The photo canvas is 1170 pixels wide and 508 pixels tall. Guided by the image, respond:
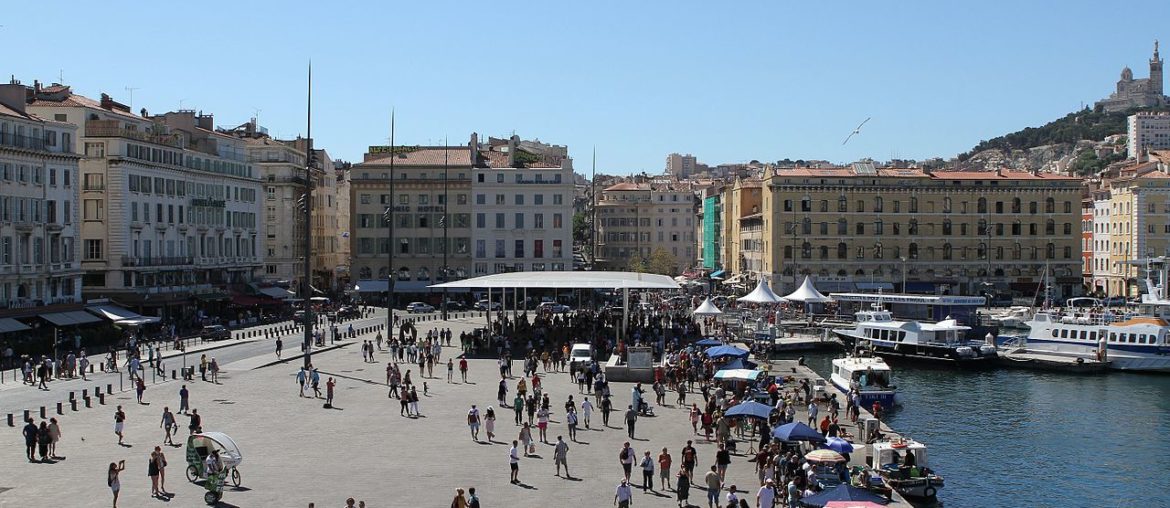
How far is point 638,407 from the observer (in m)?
40.6

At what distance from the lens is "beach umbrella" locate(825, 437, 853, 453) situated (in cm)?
3416

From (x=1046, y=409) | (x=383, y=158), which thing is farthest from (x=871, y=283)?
(x=1046, y=409)

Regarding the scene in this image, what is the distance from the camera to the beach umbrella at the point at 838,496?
27.5 meters

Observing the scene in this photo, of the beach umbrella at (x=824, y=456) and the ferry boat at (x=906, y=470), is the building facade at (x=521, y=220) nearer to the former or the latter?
the ferry boat at (x=906, y=470)

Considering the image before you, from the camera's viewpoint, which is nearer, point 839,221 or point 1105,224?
point 839,221

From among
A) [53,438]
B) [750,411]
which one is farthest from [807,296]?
[53,438]

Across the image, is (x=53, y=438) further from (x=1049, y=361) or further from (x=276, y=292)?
(x=276, y=292)

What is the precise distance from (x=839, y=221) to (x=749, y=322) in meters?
22.6

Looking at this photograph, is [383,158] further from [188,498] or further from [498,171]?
[188,498]

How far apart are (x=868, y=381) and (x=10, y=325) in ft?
132

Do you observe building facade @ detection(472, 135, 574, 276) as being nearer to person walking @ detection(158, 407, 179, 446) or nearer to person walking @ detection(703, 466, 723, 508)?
person walking @ detection(158, 407, 179, 446)

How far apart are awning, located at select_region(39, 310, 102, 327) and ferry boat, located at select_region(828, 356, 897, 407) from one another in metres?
38.9

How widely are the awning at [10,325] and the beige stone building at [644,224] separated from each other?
94704 mm

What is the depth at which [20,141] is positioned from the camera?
64.9 m
